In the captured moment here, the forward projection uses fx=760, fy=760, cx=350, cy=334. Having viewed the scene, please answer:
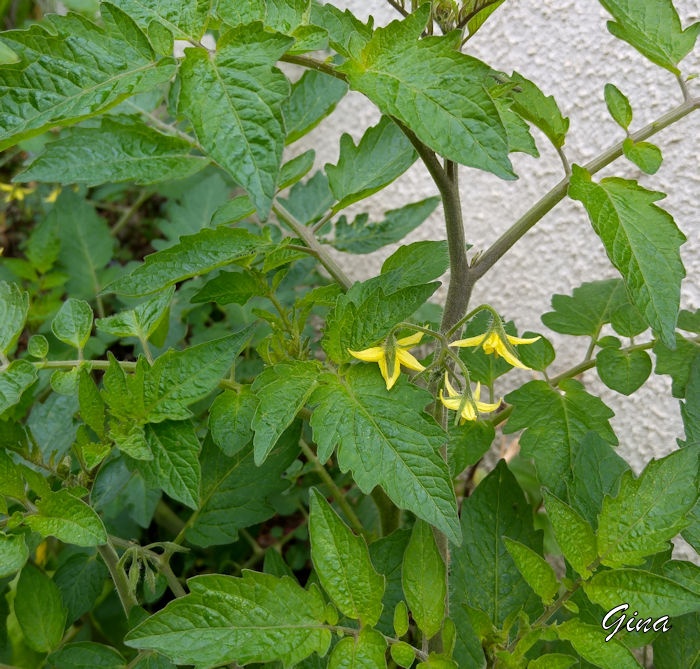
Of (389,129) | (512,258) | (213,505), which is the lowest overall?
(213,505)

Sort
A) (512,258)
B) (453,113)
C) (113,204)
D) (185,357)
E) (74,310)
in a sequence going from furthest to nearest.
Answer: (113,204)
(512,258)
(74,310)
(185,357)
(453,113)

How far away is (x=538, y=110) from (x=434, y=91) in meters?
0.18

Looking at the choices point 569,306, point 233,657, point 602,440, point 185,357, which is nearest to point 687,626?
point 602,440

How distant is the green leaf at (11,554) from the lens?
684 mm

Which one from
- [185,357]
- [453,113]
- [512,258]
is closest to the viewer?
[453,113]

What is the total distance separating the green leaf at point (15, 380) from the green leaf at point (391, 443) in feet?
0.95

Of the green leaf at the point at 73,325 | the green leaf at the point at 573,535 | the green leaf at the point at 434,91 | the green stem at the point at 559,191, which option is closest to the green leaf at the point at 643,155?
the green stem at the point at 559,191

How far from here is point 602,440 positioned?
0.80 meters

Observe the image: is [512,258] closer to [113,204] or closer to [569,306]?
[569,306]

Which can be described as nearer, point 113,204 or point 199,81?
point 199,81

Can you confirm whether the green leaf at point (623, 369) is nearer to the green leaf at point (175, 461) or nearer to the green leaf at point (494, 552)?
the green leaf at point (494, 552)

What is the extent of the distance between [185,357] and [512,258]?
79 centimetres

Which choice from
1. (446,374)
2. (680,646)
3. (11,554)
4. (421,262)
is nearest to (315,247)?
(421,262)

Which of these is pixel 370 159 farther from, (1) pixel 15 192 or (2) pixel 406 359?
(1) pixel 15 192
